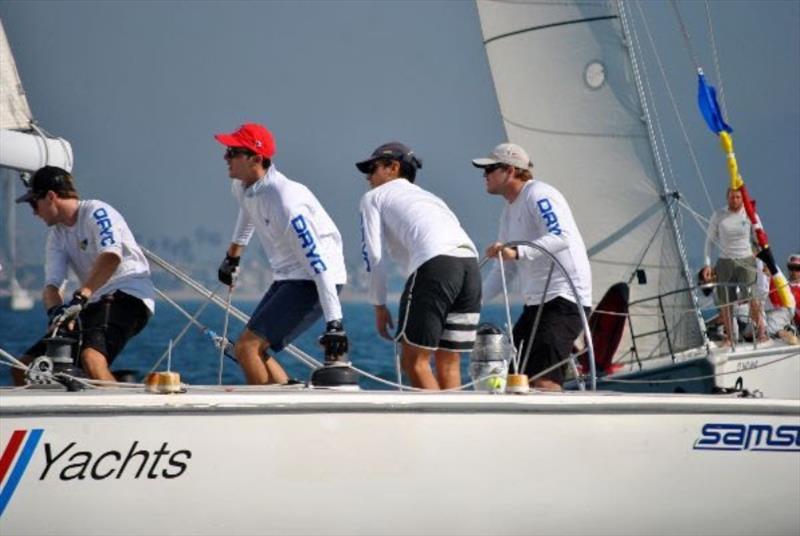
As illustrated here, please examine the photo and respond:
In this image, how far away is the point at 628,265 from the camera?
18.6 metres

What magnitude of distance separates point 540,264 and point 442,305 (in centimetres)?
114

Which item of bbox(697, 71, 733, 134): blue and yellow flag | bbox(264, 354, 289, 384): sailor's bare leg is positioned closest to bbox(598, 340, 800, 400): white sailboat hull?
bbox(697, 71, 733, 134): blue and yellow flag

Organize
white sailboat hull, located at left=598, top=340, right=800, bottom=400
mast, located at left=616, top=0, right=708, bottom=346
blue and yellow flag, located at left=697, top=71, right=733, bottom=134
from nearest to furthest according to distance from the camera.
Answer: white sailboat hull, located at left=598, top=340, right=800, bottom=400 < blue and yellow flag, located at left=697, top=71, right=733, bottom=134 < mast, located at left=616, top=0, right=708, bottom=346

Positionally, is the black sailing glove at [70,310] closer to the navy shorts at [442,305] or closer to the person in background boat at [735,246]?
the navy shorts at [442,305]

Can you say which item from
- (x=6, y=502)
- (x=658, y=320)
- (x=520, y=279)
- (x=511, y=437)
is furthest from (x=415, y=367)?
(x=658, y=320)

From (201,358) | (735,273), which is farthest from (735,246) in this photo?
(201,358)

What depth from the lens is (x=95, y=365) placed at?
873 cm

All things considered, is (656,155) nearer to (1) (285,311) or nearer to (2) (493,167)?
(2) (493,167)

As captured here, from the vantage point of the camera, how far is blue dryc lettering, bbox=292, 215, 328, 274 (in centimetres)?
865

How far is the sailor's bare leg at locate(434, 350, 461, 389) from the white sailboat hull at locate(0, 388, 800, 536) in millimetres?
798

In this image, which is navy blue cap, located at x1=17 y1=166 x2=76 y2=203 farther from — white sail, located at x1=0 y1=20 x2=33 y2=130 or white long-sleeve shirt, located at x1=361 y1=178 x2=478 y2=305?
white long-sleeve shirt, located at x1=361 y1=178 x2=478 y2=305

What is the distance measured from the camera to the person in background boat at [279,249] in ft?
28.7

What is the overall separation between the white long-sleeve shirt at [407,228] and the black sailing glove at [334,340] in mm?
477

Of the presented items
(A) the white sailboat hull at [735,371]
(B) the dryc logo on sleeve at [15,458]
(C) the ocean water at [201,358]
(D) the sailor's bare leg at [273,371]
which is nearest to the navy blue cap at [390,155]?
(D) the sailor's bare leg at [273,371]
